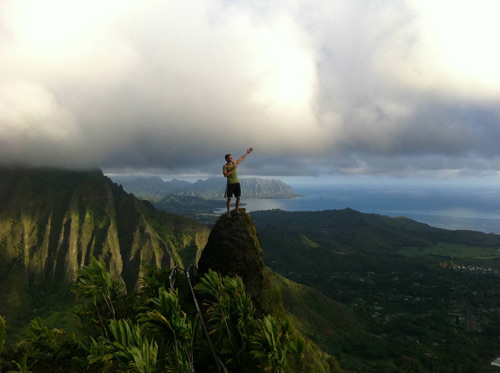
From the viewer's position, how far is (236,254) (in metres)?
18.9

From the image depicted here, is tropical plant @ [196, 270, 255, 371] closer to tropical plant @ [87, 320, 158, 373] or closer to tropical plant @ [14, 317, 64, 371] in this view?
tropical plant @ [87, 320, 158, 373]

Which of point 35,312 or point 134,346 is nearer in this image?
point 134,346

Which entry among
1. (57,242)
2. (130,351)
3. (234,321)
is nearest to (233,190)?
(234,321)

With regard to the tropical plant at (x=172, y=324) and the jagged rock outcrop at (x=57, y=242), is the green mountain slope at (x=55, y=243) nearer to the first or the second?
the jagged rock outcrop at (x=57, y=242)

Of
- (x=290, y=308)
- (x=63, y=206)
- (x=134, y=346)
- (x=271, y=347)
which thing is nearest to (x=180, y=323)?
(x=134, y=346)

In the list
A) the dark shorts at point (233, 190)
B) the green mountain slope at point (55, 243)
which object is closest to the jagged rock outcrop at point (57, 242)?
the green mountain slope at point (55, 243)

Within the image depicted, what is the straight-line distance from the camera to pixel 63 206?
7726 inches

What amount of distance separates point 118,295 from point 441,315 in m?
205

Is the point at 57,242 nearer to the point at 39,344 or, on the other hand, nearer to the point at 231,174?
the point at 39,344

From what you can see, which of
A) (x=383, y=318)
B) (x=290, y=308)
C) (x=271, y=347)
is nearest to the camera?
(x=271, y=347)

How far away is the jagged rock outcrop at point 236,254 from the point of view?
60.4ft

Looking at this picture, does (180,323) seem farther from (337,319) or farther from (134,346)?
(337,319)

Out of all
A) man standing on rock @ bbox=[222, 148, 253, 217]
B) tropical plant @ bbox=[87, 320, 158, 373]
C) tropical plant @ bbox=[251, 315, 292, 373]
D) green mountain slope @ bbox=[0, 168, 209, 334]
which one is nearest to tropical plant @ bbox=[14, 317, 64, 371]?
tropical plant @ bbox=[87, 320, 158, 373]

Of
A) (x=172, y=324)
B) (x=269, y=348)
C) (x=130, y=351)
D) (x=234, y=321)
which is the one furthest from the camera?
(x=234, y=321)
